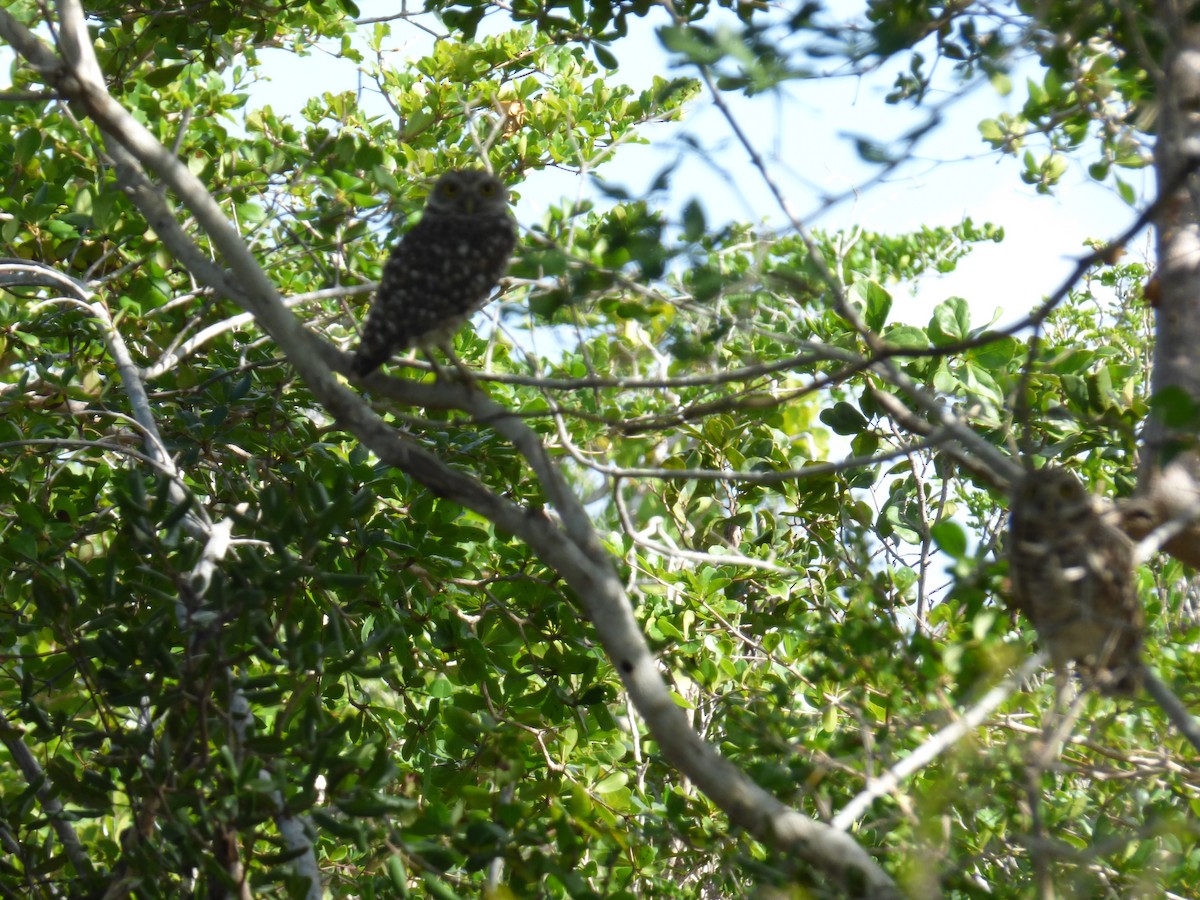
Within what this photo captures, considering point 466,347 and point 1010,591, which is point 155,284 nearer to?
point 466,347

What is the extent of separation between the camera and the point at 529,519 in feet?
6.11

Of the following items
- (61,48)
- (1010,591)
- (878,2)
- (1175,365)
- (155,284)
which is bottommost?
(1010,591)

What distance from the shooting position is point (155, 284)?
11.6 feet

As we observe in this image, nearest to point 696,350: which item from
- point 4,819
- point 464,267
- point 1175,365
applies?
point 464,267

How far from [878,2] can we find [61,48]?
5.31 feet

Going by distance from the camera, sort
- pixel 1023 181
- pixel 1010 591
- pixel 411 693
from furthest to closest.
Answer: pixel 411 693 < pixel 1023 181 < pixel 1010 591

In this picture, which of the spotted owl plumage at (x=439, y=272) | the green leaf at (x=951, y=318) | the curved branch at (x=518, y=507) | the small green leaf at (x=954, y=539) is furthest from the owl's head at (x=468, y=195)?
the small green leaf at (x=954, y=539)

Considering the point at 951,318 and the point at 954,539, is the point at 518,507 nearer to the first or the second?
the point at 954,539

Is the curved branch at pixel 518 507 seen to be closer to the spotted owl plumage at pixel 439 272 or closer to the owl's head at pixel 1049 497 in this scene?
the spotted owl plumage at pixel 439 272

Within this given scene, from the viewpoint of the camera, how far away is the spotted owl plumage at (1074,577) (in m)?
1.80

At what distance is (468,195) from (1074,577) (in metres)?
1.74

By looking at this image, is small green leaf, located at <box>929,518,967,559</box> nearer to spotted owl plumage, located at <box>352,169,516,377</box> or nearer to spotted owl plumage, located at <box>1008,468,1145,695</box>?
spotted owl plumage, located at <box>1008,468,1145,695</box>

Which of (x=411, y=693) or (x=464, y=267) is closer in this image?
(x=464, y=267)

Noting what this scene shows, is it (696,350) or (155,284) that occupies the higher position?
(155,284)
